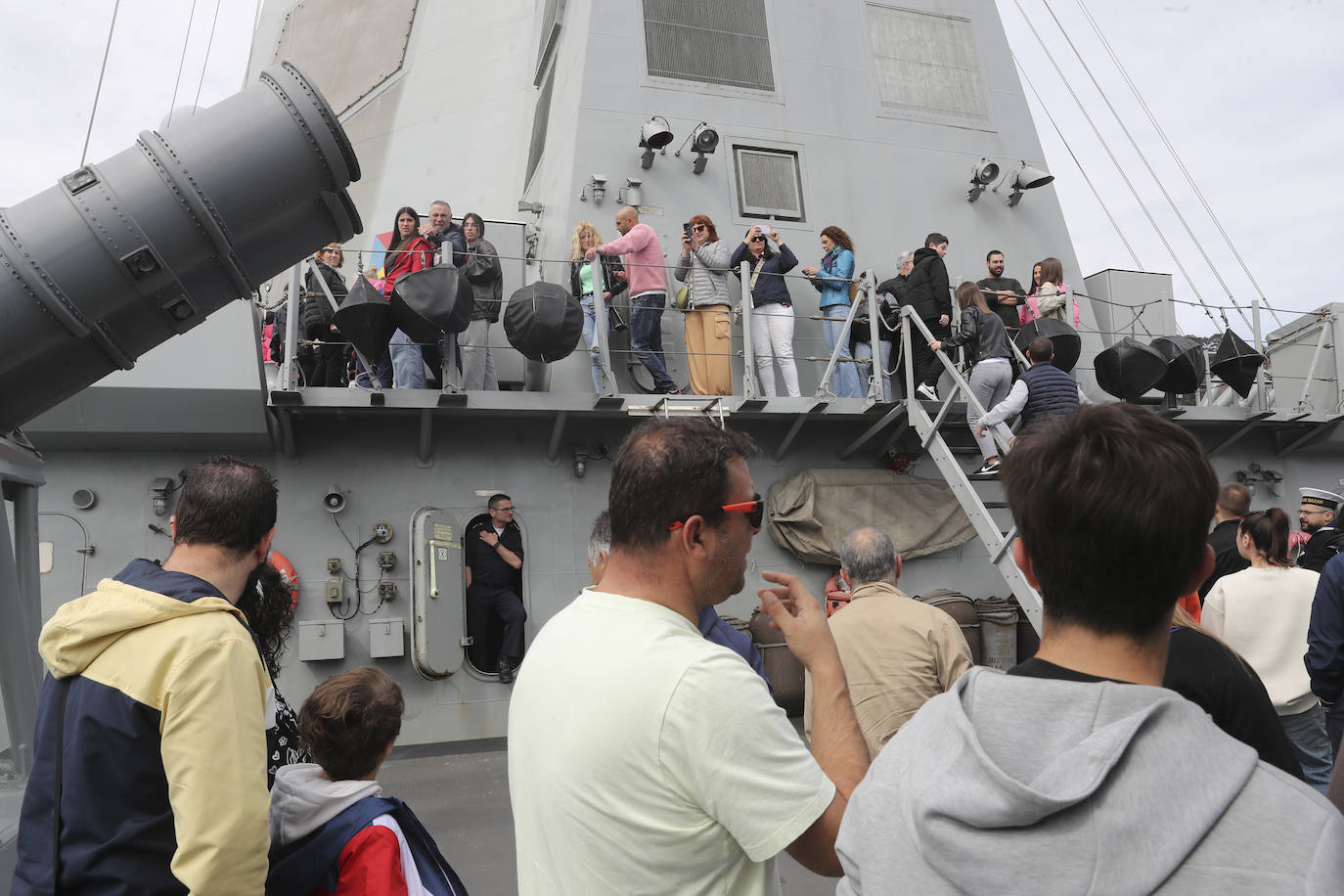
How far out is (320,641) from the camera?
23.5ft

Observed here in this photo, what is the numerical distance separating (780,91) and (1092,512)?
9078 mm

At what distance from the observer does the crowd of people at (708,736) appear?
0.96 m

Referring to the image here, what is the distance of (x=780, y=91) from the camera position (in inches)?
371

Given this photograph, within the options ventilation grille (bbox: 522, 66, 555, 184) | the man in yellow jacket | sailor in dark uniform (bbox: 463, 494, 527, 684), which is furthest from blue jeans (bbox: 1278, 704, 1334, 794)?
ventilation grille (bbox: 522, 66, 555, 184)

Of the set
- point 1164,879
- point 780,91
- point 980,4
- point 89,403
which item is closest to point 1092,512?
point 1164,879

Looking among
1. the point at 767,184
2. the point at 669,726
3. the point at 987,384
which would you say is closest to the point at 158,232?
the point at 669,726

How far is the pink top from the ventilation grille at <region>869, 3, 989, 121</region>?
3.56 metres

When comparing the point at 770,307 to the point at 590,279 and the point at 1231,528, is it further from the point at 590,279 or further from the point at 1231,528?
the point at 1231,528

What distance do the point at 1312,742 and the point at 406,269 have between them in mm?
6787

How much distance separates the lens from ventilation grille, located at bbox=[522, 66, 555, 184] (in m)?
10.4

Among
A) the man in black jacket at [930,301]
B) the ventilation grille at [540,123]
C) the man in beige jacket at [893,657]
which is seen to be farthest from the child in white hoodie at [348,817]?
the ventilation grille at [540,123]

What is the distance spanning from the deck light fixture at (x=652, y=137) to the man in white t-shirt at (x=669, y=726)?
7092 mm

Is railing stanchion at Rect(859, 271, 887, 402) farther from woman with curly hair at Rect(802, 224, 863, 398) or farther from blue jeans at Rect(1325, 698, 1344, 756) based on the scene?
blue jeans at Rect(1325, 698, 1344, 756)

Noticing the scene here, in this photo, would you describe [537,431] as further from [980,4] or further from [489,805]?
[980,4]
